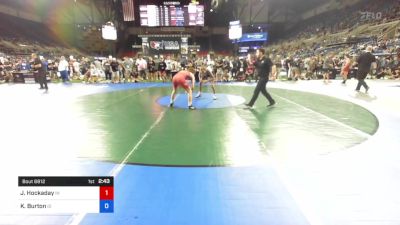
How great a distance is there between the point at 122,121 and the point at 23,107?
13.5 feet

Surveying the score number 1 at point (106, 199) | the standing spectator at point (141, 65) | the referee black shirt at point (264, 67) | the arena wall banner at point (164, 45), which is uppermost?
the arena wall banner at point (164, 45)

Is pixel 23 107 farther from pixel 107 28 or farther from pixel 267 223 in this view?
pixel 107 28

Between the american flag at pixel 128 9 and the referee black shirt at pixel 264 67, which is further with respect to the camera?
the american flag at pixel 128 9

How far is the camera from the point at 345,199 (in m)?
3.45

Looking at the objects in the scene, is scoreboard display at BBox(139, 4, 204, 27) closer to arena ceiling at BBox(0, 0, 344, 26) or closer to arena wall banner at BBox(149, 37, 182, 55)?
arena ceiling at BBox(0, 0, 344, 26)

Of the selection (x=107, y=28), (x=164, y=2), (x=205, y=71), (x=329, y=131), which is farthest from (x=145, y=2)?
(x=329, y=131)

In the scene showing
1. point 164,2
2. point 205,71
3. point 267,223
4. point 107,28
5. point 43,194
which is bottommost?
point 267,223

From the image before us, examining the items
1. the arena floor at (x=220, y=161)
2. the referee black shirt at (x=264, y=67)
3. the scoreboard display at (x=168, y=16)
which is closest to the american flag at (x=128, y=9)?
the scoreboard display at (x=168, y=16)

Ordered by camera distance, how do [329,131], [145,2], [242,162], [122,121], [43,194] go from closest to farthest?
1. [43,194]
2. [242,162]
3. [329,131]
4. [122,121]
5. [145,2]
